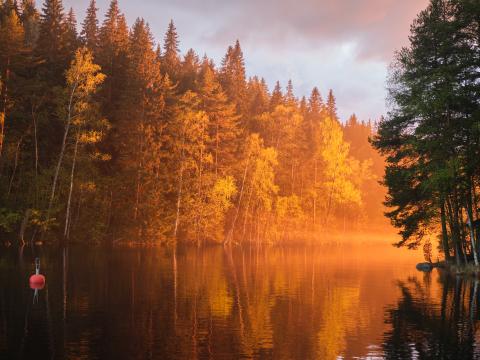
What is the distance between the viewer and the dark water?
1560 cm

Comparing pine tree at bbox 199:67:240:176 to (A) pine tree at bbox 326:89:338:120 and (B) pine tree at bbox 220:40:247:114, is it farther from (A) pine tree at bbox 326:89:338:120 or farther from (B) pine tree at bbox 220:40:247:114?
(A) pine tree at bbox 326:89:338:120

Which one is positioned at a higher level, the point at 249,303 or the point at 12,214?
the point at 12,214

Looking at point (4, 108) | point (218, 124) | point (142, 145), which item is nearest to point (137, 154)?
point (142, 145)

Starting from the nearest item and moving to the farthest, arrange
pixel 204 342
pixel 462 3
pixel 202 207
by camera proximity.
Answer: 1. pixel 204 342
2. pixel 462 3
3. pixel 202 207

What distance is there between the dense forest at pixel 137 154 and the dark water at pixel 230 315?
22490 mm

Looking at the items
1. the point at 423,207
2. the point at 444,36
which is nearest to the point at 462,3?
the point at 444,36

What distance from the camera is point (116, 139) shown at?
67250 millimetres

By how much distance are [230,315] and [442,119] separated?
78.6ft

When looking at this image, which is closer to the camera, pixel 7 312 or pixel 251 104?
pixel 7 312

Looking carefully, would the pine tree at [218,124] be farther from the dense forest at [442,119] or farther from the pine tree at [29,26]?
the dense forest at [442,119]

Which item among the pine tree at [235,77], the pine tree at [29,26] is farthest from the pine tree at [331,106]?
the pine tree at [29,26]

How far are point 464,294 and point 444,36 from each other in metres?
19.5

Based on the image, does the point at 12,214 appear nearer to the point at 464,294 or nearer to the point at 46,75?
the point at 46,75

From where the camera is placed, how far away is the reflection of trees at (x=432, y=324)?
51.6 ft
